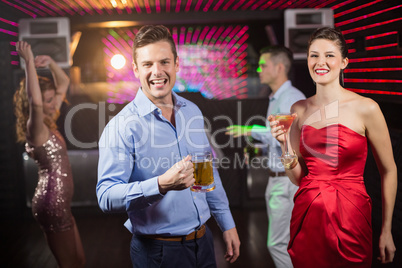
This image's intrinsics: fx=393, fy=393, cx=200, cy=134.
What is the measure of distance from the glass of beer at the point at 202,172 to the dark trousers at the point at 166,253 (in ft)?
0.93

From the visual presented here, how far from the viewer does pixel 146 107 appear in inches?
76.2

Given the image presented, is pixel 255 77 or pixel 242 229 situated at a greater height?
pixel 255 77

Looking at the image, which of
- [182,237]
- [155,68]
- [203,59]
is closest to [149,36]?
[155,68]

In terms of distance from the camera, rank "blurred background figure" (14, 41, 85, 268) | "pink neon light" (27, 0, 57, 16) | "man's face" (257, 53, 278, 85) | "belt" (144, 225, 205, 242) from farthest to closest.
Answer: "pink neon light" (27, 0, 57, 16), "man's face" (257, 53, 278, 85), "blurred background figure" (14, 41, 85, 268), "belt" (144, 225, 205, 242)

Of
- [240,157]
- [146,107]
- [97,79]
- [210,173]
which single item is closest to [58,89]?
[146,107]

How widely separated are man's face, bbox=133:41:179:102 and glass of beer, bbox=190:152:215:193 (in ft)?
1.25

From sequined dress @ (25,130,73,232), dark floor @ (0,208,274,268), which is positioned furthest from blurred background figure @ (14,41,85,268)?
dark floor @ (0,208,274,268)

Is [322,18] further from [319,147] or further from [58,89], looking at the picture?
[58,89]

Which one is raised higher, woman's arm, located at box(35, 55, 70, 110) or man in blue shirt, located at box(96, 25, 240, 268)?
woman's arm, located at box(35, 55, 70, 110)

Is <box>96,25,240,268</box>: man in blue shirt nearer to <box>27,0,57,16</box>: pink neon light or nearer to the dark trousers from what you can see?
the dark trousers

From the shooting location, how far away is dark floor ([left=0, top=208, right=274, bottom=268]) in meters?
3.51

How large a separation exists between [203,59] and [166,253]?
708 centimetres

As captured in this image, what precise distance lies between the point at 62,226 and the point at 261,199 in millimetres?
2895

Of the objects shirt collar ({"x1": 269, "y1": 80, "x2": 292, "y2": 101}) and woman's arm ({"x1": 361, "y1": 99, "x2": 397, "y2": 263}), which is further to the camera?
shirt collar ({"x1": 269, "y1": 80, "x2": 292, "y2": 101})
